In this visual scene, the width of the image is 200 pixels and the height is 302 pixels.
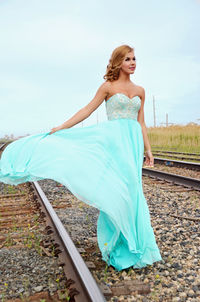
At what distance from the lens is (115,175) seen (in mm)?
2961

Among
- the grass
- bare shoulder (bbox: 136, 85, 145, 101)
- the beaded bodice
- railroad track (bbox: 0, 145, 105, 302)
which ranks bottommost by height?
the grass

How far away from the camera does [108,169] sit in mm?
2963

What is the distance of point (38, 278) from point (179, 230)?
1.93 metres

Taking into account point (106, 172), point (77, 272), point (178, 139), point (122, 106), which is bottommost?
point (178, 139)

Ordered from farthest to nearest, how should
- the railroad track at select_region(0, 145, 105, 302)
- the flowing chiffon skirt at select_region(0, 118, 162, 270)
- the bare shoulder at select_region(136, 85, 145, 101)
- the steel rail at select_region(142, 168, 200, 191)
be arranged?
the steel rail at select_region(142, 168, 200, 191)
the bare shoulder at select_region(136, 85, 145, 101)
the flowing chiffon skirt at select_region(0, 118, 162, 270)
the railroad track at select_region(0, 145, 105, 302)

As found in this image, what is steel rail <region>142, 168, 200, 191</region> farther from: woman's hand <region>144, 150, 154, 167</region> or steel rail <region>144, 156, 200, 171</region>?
woman's hand <region>144, 150, 154, 167</region>

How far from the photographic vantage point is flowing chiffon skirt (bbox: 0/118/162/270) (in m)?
2.83

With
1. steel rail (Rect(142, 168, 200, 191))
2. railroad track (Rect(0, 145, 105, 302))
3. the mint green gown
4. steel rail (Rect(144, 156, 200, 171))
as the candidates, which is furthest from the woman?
steel rail (Rect(144, 156, 200, 171))

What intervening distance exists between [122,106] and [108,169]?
0.57 metres

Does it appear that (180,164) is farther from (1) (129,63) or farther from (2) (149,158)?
(1) (129,63)

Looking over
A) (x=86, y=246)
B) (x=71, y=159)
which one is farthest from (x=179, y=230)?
(x=71, y=159)

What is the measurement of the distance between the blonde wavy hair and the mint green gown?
0.18m

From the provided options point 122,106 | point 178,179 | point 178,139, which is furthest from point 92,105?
point 178,139

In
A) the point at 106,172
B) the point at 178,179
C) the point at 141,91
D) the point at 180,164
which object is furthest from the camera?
the point at 180,164
